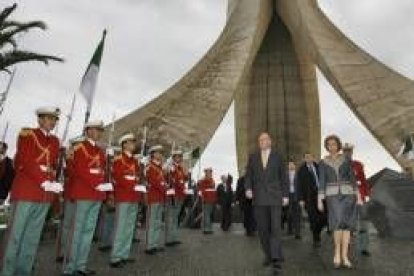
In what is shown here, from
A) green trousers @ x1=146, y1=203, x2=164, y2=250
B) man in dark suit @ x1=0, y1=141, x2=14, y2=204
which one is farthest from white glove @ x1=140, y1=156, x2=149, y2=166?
man in dark suit @ x1=0, y1=141, x2=14, y2=204

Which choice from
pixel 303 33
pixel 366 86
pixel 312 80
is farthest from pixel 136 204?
pixel 312 80

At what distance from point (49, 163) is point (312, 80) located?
2103cm

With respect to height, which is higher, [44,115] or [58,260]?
[44,115]

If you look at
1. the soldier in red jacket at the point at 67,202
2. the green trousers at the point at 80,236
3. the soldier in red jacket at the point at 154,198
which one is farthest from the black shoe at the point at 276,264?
the soldier in red jacket at the point at 154,198

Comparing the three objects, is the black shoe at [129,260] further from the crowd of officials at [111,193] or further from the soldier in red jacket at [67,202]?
the soldier in red jacket at [67,202]

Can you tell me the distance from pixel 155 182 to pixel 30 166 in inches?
119

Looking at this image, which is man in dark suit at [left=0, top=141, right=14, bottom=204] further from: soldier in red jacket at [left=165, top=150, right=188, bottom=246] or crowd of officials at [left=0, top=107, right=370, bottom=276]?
soldier in red jacket at [left=165, top=150, right=188, bottom=246]

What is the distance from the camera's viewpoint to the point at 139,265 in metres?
6.57

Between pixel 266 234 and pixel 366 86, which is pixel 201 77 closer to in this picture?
pixel 366 86

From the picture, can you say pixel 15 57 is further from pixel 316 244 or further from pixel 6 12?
pixel 316 244

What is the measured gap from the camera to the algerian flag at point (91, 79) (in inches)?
256

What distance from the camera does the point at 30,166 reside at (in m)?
5.36

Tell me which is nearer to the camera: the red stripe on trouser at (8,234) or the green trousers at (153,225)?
the red stripe on trouser at (8,234)

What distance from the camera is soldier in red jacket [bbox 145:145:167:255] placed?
822cm
